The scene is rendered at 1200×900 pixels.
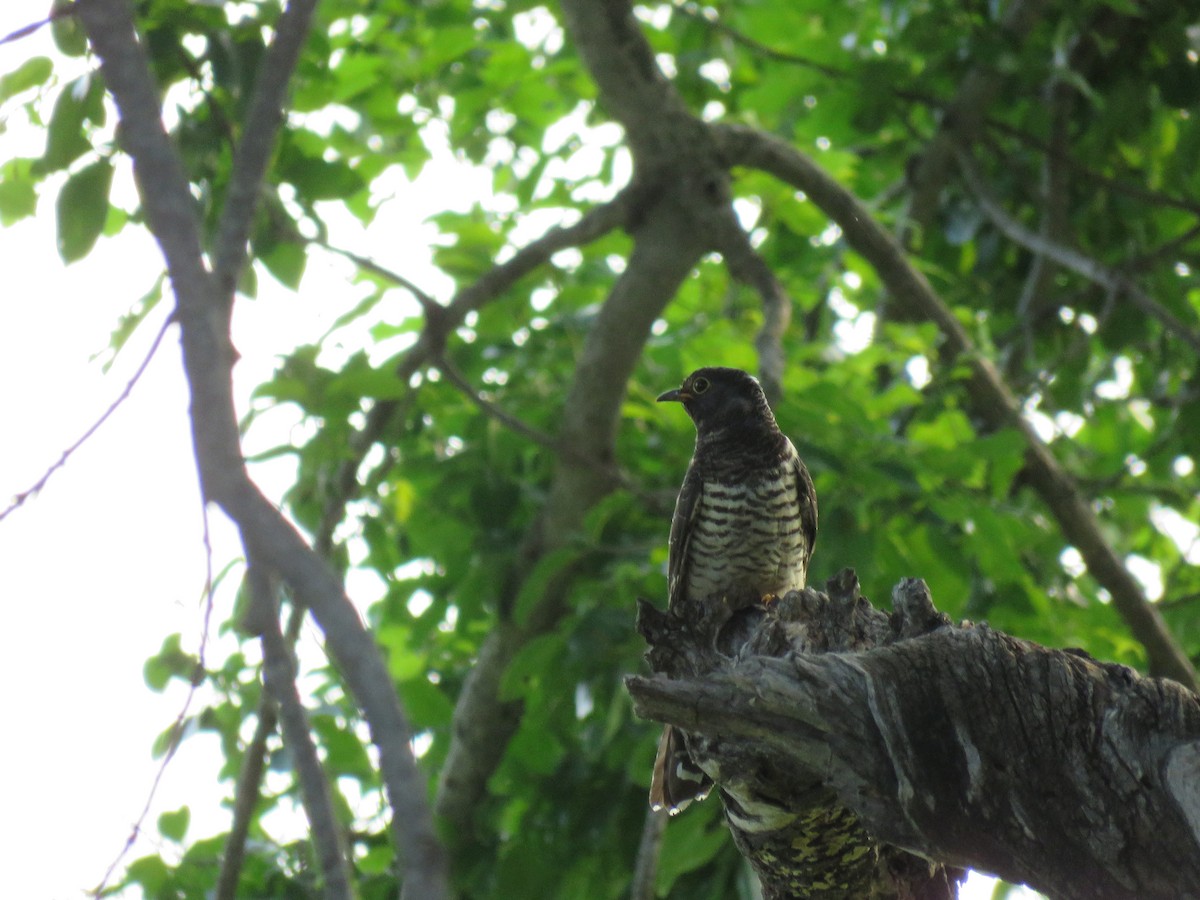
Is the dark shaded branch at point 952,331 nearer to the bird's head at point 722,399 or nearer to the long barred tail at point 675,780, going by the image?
the bird's head at point 722,399

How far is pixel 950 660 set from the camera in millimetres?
2127

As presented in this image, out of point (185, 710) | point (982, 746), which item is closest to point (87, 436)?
point (185, 710)

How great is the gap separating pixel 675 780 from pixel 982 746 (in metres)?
1.20

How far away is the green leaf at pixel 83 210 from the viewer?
9.60 ft

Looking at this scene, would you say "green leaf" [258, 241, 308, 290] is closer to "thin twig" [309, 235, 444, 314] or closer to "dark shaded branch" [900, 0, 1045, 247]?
"thin twig" [309, 235, 444, 314]

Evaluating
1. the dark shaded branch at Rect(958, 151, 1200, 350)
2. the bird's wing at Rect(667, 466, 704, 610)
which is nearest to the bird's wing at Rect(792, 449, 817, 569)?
the bird's wing at Rect(667, 466, 704, 610)

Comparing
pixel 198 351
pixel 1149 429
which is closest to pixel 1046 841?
pixel 198 351

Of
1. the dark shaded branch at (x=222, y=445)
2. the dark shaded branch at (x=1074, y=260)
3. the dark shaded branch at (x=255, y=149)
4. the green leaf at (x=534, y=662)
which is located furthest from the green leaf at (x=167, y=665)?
the dark shaded branch at (x=1074, y=260)

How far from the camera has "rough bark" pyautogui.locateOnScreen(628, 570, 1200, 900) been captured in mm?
1933

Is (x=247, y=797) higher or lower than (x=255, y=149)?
lower

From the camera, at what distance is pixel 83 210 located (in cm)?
293

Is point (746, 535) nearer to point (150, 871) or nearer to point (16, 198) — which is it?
point (150, 871)

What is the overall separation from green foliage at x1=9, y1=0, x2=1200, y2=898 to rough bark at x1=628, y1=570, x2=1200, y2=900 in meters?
1.07

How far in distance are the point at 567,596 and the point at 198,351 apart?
400 cm
